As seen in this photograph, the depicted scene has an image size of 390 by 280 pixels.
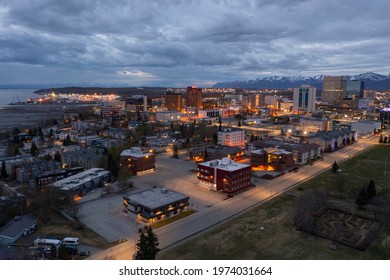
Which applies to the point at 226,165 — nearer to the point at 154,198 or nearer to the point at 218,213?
the point at 218,213

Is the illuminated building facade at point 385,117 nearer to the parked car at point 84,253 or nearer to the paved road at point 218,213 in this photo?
the paved road at point 218,213

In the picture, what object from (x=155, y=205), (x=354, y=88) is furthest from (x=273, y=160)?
(x=354, y=88)

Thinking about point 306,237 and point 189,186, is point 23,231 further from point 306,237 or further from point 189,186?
point 306,237

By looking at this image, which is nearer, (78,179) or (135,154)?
(78,179)

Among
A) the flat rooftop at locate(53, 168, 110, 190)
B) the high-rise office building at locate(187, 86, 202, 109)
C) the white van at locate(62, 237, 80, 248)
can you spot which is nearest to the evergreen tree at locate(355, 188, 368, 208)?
the white van at locate(62, 237, 80, 248)

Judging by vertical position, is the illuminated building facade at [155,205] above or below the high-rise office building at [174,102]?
below

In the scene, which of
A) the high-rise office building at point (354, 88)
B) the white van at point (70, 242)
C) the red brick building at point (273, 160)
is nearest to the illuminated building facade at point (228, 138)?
the red brick building at point (273, 160)

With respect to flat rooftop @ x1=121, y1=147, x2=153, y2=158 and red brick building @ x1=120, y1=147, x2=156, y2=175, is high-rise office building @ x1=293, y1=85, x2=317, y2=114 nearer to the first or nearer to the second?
flat rooftop @ x1=121, y1=147, x2=153, y2=158
